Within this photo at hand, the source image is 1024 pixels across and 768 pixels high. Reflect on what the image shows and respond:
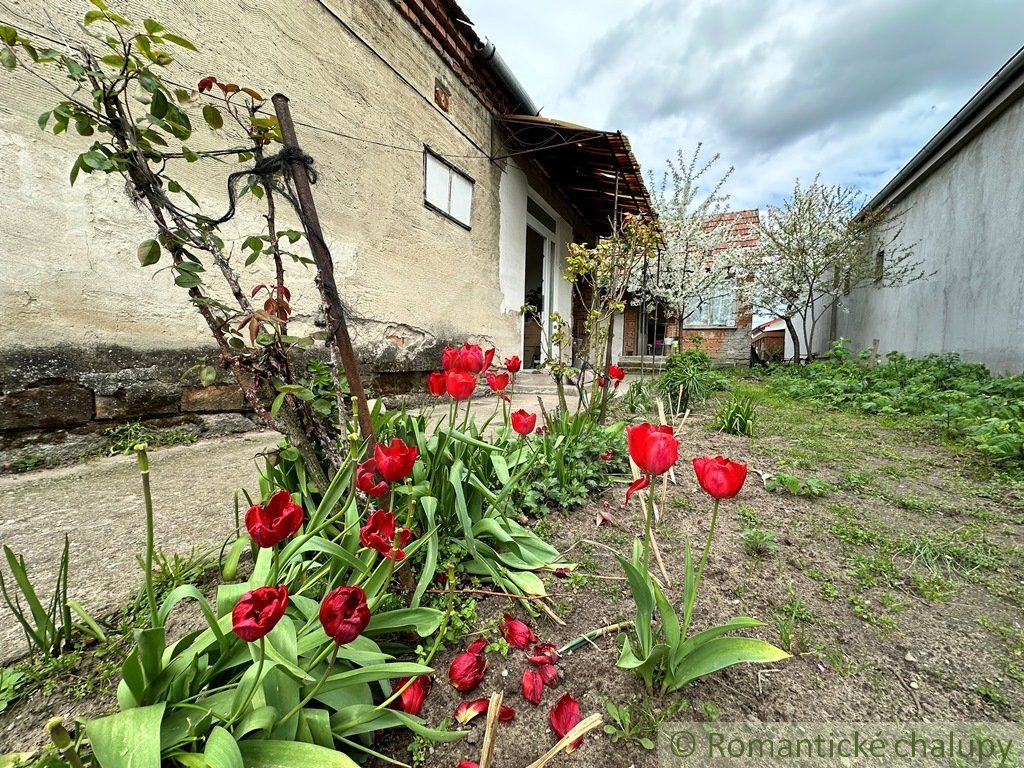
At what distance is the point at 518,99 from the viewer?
493 cm

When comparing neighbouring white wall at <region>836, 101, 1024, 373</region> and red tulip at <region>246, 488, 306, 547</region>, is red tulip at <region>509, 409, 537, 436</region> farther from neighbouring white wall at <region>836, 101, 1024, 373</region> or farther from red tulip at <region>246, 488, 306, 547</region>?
neighbouring white wall at <region>836, 101, 1024, 373</region>

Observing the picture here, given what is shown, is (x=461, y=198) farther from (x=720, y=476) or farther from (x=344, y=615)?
(x=344, y=615)

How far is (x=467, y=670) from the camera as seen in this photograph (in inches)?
33.9

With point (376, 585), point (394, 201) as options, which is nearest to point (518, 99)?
point (394, 201)

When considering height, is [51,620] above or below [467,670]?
above

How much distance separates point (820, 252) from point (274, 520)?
987cm

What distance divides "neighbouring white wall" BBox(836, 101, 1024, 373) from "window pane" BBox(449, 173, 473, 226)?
554 centimetres

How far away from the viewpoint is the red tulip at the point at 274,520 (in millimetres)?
621

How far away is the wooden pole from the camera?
3.40 ft

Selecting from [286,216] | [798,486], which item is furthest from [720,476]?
[286,216]

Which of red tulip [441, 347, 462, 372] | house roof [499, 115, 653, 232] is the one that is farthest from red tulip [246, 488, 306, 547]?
house roof [499, 115, 653, 232]

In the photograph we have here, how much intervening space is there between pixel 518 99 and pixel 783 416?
4.47m

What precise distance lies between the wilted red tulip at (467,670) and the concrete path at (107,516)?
2.32 ft

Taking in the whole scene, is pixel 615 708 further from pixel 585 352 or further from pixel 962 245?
pixel 962 245
